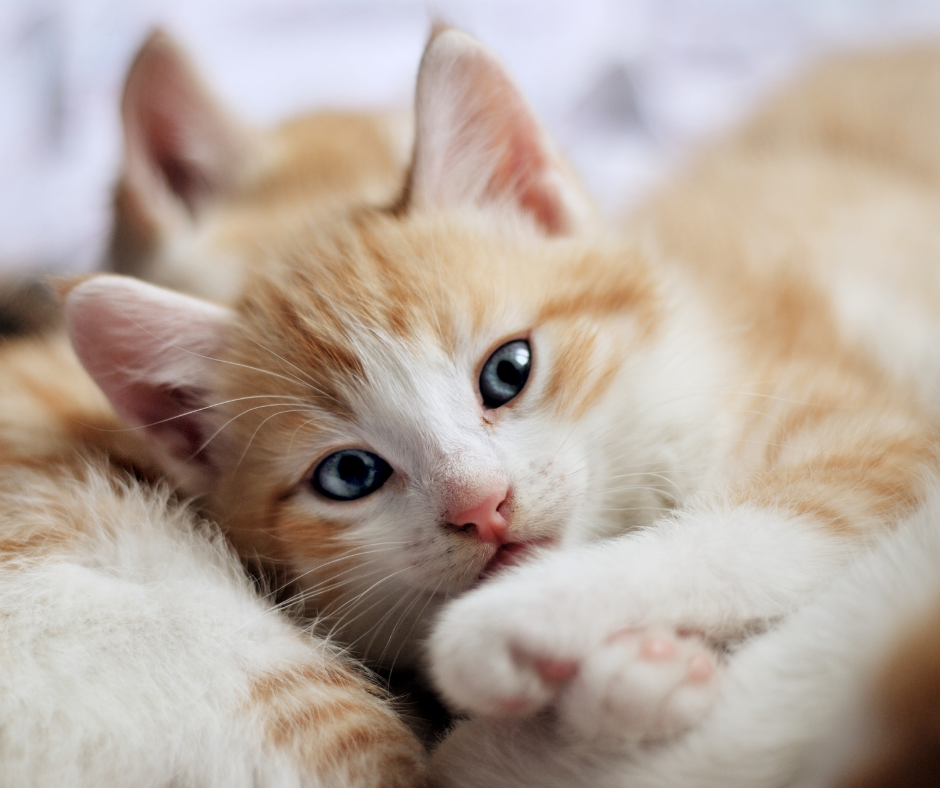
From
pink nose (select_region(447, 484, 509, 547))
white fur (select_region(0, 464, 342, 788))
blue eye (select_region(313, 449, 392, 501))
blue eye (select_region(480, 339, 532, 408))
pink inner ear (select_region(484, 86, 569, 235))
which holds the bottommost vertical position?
white fur (select_region(0, 464, 342, 788))

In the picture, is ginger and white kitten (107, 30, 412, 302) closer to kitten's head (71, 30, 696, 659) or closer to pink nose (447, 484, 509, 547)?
kitten's head (71, 30, 696, 659)

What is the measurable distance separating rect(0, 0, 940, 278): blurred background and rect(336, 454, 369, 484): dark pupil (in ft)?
3.74

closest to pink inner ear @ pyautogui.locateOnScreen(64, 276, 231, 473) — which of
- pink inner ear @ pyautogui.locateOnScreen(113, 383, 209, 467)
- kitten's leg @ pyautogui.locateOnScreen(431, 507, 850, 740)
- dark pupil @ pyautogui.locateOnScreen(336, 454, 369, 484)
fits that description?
pink inner ear @ pyautogui.locateOnScreen(113, 383, 209, 467)

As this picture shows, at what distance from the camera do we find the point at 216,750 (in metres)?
0.70

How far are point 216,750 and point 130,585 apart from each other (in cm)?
22

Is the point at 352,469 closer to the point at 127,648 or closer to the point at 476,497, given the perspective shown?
the point at 476,497

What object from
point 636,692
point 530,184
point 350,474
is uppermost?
point 530,184

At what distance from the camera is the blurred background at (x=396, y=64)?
1.92 m

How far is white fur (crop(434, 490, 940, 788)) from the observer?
0.59m

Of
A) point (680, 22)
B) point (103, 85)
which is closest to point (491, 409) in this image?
point (103, 85)

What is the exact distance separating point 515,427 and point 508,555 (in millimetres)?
158

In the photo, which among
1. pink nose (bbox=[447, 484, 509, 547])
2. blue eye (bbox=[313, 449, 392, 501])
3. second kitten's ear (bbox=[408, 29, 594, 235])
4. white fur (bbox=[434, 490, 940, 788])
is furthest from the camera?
second kitten's ear (bbox=[408, 29, 594, 235])

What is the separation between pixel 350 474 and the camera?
0.97m

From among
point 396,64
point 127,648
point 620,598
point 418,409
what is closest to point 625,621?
point 620,598
